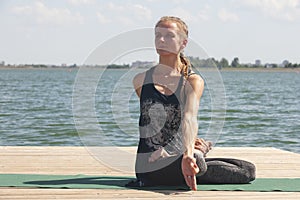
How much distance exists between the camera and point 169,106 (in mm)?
5199

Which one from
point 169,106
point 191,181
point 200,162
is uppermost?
point 169,106

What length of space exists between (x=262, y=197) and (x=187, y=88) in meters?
0.98

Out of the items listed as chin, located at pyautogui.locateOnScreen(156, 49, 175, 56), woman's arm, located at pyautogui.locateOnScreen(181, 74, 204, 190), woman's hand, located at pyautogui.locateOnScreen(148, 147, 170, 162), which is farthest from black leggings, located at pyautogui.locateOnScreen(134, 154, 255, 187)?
chin, located at pyautogui.locateOnScreen(156, 49, 175, 56)

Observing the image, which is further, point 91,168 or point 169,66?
point 91,168

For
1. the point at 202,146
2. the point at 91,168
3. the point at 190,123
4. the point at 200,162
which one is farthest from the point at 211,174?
the point at 91,168

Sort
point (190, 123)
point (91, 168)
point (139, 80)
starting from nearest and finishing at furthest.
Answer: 1. point (190, 123)
2. point (139, 80)
3. point (91, 168)

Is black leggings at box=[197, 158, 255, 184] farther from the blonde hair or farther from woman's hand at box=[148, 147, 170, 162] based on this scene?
the blonde hair

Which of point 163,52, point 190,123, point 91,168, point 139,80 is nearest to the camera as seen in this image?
point 190,123

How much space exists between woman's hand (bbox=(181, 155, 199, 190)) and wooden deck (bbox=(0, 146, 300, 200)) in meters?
0.10

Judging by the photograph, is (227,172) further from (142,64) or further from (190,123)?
(142,64)

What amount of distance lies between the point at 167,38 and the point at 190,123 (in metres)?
0.65

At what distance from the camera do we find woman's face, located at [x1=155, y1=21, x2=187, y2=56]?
203 inches

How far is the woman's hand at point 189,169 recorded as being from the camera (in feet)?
16.2

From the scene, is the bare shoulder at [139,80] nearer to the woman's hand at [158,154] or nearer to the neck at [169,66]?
the neck at [169,66]
